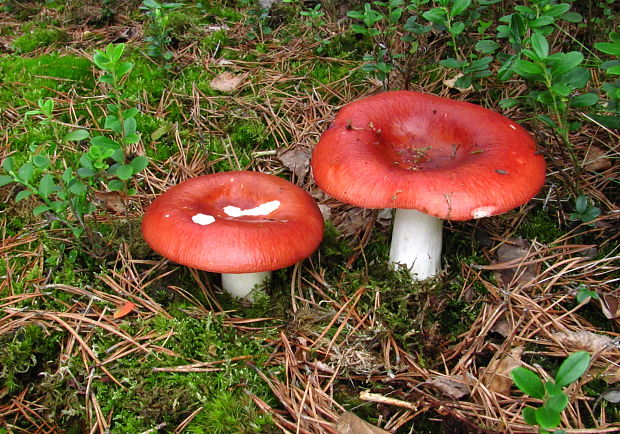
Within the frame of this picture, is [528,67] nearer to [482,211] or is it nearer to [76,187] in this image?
[482,211]

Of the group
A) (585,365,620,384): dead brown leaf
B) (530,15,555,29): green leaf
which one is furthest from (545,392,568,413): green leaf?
(530,15,555,29): green leaf

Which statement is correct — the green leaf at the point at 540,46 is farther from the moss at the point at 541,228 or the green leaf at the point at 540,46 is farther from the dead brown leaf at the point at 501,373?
the dead brown leaf at the point at 501,373

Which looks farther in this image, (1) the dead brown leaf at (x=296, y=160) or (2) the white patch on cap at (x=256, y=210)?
(1) the dead brown leaf at (x=296, y=160)

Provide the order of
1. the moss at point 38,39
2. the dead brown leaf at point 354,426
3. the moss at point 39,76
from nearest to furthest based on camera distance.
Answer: the dead brown leaf at point 354,426 < the moss at point 39,76 < the moss at point 38,39

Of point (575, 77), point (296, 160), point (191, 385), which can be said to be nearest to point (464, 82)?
point (575, 77)

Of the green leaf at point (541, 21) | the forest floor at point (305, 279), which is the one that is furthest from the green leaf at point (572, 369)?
the green leaf at point (541, 21)

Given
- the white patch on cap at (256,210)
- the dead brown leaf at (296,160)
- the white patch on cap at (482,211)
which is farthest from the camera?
the dead brown leaf at (296,160)
